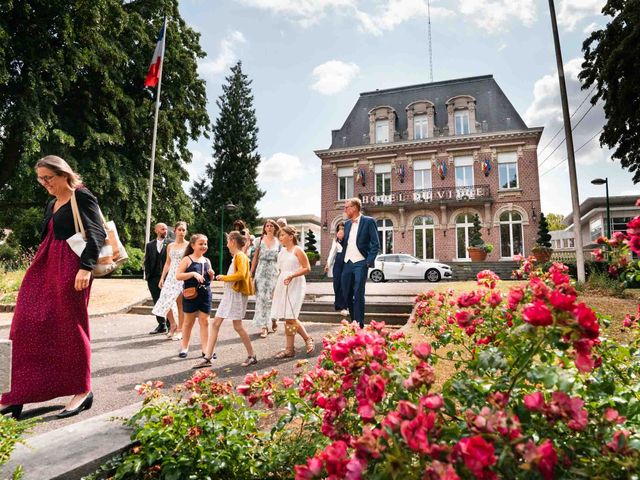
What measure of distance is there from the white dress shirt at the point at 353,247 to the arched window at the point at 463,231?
21165 mm

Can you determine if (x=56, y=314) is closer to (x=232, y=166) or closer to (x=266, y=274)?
(x=266, y=274)

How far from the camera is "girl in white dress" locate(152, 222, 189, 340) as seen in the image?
6617 mm

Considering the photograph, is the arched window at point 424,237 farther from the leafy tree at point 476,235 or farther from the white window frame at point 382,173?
the white window frame at point 382,173

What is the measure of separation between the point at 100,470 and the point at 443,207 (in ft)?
83.9

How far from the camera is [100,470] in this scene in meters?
1.99

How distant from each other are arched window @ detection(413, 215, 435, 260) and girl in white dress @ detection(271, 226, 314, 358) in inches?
859

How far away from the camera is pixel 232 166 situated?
36250mm

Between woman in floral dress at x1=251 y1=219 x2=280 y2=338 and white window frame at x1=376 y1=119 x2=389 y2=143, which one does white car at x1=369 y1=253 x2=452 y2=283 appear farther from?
woman in floral dress at x1=251 y1=219 x2=280 y2=338

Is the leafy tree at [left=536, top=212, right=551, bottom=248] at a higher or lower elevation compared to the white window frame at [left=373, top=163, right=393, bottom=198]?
lower

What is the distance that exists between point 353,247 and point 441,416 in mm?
4693

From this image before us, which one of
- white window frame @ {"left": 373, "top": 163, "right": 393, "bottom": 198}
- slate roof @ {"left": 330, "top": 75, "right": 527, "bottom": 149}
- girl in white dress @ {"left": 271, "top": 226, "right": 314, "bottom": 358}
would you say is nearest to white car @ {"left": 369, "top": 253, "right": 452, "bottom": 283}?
white window frame @ {"left": 373, "top": 163, "right": 393, "bottom": 198}

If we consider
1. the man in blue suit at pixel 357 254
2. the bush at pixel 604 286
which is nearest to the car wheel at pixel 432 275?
the bush at pixel 604 286

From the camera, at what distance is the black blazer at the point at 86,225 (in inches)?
119

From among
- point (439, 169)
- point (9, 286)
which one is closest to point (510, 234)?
point (439, 169)
